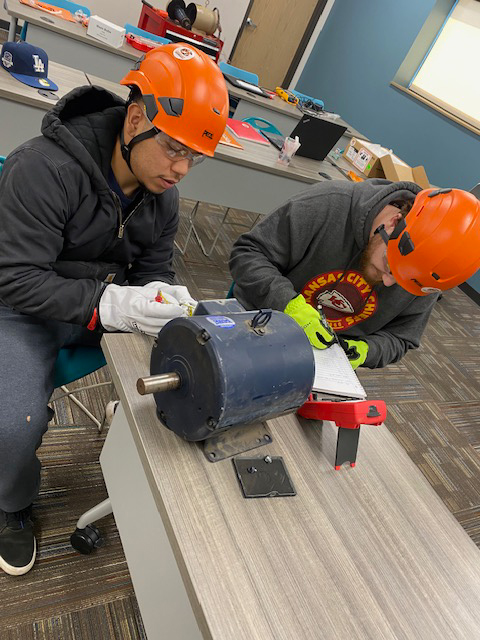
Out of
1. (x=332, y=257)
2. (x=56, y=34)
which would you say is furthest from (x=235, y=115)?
(x=332, y=257)

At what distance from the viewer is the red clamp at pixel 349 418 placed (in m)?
0.88

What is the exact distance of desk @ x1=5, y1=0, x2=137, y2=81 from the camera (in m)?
2.54

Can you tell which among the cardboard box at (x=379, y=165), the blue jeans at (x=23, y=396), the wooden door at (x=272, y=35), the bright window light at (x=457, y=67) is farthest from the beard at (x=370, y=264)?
the wooden door at (x=272, y=35)

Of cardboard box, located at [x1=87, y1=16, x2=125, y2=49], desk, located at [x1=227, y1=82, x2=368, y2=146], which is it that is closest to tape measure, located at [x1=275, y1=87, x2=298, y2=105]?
desk, located at [x1=227, y1=82, x2=368, y2=146]

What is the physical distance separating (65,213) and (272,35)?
229 inches

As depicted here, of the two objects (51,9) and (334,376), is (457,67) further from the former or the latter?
(334,376)

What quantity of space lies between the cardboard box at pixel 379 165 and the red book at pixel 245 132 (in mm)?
740

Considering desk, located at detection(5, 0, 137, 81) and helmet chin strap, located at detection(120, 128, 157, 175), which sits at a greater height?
helmet chin strap, located at detection(120, 128, 157, 175)

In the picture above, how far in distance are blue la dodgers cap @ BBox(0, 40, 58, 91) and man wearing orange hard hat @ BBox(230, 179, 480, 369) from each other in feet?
4.07

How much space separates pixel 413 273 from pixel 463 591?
25.8 inches

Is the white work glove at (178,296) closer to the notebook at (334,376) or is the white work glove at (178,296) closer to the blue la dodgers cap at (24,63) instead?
the notebook at (334,376)

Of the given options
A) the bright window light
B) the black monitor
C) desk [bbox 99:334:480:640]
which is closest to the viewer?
desk [bbox 99:334:480:640]

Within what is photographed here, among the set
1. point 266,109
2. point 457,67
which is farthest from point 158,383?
point 457,67

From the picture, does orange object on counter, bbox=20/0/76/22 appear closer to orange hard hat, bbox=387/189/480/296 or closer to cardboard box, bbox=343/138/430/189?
cardboard box, bbox=343/138/430/189
